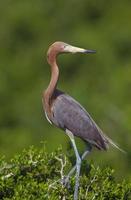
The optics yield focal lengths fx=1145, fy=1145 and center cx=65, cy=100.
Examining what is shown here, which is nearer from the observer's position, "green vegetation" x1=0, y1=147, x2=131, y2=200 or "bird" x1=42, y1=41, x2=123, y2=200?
"green vegetation" x1=0, y1=147, x2=131, y2=200

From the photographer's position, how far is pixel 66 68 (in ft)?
100

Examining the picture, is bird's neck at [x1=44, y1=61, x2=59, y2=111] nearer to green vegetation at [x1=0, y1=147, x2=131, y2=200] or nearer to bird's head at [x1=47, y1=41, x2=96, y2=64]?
bird's head at [x1=47, y1=41, x2=96, y2=64]

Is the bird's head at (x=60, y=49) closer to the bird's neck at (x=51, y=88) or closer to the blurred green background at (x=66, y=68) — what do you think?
the bird's neck at (x=51, y=88)

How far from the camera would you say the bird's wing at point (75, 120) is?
33.3 ft

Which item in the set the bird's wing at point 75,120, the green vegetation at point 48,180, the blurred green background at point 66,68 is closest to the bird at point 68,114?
the bird's wing at point 75,120

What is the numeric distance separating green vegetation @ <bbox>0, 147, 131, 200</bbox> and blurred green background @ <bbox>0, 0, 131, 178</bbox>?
7742 millimetres

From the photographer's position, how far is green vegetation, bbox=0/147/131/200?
31.7ft

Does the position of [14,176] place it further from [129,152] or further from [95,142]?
[129,152]

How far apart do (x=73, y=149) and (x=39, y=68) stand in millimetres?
20377

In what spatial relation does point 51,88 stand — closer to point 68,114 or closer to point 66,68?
point 68,114

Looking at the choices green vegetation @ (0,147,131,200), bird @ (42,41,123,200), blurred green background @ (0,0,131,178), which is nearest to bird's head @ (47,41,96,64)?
bird @ (42,41,123,200)

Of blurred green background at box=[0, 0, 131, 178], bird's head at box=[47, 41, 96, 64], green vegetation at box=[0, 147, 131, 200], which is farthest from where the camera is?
blurred green background at box=[0, 0, 131, 178]

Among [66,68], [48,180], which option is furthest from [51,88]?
[66,68]

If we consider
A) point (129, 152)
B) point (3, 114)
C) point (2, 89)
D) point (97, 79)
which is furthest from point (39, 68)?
point (129, 152)
